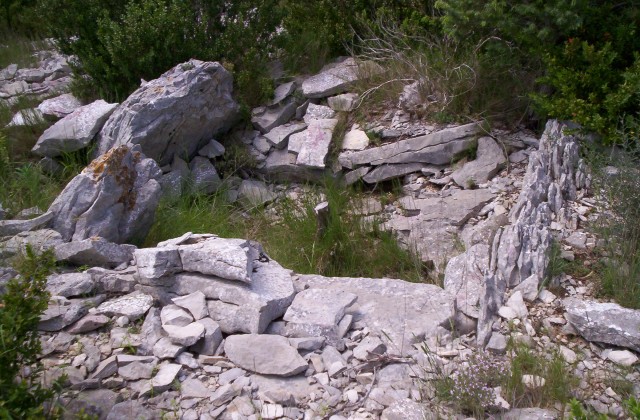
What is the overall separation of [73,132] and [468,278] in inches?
159

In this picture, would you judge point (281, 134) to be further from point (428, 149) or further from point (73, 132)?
point (73, 132)

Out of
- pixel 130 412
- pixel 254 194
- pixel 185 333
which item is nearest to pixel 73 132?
pixel 254 194

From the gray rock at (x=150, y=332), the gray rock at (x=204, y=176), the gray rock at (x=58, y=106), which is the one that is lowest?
the gray rock at (x=150, y=332)

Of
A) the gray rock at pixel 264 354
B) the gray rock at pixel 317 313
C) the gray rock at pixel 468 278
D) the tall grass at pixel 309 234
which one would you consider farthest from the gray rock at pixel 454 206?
the gray rock at pixel 264 354

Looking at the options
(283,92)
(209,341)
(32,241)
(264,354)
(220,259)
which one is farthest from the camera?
(283,92)

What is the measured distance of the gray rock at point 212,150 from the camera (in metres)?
7.37

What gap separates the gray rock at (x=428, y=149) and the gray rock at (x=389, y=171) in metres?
0.05

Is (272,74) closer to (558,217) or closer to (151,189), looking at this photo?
(151,189)

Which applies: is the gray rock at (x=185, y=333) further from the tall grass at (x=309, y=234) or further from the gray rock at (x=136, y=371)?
the tall grass at (x=309, y=234)

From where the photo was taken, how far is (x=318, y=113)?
7.57 m

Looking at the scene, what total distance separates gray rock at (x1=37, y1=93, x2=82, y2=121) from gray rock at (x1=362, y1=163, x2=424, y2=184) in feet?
10.7

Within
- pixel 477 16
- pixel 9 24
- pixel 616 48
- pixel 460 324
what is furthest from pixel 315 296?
pixel 9 24

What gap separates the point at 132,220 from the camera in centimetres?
520

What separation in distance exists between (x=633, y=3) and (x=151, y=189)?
14.0 ft
